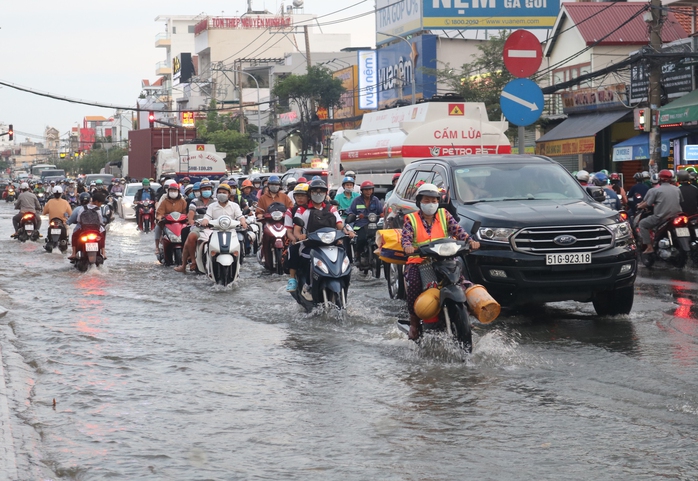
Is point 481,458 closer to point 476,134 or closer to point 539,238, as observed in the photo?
point 539,238

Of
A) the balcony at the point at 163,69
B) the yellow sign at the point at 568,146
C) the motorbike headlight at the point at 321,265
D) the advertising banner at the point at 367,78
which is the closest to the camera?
the motorbike headlight at the point at 321,265

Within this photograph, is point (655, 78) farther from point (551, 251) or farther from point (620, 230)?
point (551, 251)

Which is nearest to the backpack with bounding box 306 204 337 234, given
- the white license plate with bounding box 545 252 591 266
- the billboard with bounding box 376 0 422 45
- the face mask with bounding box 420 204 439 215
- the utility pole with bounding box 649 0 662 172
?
the white license plate with bounding box 545 252 591 266

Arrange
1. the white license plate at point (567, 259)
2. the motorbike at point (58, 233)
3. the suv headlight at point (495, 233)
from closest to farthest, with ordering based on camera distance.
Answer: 1. the white license plate at point (567, 259)
2. the suv headlight at point (495, 233)
3. the motorbike at point (58, 233)

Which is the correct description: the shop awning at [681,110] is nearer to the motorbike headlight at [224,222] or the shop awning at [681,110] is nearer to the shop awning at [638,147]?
→ the shop awning at [638,147]

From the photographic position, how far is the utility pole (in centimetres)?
2289

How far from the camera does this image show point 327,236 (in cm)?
1145

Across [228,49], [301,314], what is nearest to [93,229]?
[301,314]

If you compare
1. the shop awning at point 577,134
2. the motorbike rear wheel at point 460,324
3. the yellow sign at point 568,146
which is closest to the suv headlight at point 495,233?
the motorbike rear wheel at point 460,324

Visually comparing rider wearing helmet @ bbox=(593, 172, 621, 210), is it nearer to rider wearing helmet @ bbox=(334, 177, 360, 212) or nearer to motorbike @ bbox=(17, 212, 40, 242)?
rider wearing helmet @ bbox=(334, 177, 360, 212)

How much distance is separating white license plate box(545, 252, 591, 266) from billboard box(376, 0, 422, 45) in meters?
46.1

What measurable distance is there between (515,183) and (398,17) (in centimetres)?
5052

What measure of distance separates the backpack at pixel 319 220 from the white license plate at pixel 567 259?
315 cm

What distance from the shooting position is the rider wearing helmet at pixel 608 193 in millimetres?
16719
